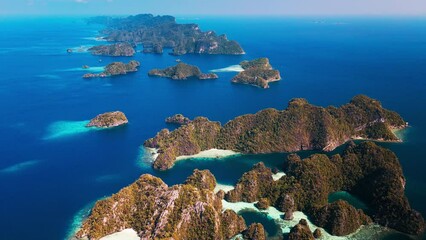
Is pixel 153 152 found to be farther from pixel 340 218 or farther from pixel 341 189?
pixel 340 218

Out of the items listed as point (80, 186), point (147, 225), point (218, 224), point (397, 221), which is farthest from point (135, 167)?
point (397, 221)

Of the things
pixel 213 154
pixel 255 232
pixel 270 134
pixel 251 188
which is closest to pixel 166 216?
pixel 255 232

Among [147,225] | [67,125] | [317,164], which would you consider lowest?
[67,125]

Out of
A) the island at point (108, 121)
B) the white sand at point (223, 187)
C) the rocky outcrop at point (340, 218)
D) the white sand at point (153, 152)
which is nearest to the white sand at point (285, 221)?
the rocky outcrop at point (340, 218)

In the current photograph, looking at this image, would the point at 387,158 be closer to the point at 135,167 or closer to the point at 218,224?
the point at 218,224

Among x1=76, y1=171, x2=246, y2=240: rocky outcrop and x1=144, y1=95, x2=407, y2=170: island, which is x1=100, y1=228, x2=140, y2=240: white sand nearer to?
x1=76, y1=171, x2=246, y2=240: rocky outcrop

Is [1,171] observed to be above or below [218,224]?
below
